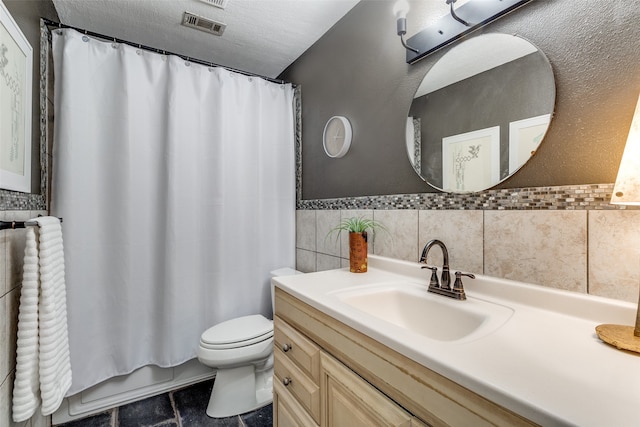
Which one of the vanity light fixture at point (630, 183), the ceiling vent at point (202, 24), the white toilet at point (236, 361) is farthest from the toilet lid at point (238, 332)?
the ceiling vent at point (202, 24)

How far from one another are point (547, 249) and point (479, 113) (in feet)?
1.70

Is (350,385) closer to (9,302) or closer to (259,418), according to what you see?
(259,418)

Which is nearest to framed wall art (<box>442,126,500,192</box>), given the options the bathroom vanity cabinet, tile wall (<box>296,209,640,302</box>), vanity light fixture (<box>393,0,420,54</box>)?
tile wall (<box>296,209,640,302</box>)

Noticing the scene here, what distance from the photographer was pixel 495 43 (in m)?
1.02

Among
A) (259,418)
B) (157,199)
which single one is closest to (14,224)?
(157,199)

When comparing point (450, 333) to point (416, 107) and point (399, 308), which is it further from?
point (416, 107)

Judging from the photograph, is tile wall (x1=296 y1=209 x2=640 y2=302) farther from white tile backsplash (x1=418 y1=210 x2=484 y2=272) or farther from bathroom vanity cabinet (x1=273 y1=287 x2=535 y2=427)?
bathroom vanity cabinet (x1=273 y1=287 x2=535 y2=427)

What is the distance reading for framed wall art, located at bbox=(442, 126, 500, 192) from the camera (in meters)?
1.02

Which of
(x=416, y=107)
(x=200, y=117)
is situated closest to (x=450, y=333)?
(x=416, y=107)

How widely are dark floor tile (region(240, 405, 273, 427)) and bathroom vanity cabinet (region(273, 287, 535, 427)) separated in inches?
18.2

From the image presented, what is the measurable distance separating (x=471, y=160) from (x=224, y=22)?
1668 millimetres

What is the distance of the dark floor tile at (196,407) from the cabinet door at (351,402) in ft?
3.18

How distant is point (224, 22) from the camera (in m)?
1.80

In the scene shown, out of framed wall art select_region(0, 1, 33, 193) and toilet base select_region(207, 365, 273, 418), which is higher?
framed wall art select_region(0, 1, 33, 193)
